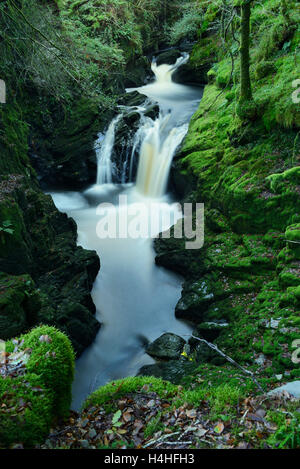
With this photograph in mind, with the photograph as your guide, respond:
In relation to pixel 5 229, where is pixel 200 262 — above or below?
below

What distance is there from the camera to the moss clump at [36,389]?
2.40 metres

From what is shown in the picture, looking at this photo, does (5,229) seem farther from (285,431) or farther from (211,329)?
(285,431)

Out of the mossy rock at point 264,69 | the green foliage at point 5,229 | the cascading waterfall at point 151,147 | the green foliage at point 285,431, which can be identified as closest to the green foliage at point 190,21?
the cascading waterfall at point 151,147

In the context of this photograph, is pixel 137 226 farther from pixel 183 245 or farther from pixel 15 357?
pixel 15 357

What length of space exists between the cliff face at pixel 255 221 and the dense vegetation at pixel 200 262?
3cm

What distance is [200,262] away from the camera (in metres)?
7.45

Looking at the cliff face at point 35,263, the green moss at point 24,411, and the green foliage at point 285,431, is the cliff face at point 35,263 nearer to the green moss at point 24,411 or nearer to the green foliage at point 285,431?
the green moss at point 24,411

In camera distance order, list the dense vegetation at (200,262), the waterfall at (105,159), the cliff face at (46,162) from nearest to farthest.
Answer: the dense vegetation at (200,262) < the cliff face at (46,162) < the waterfall at (105,159)

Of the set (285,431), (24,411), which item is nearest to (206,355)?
(285,431)

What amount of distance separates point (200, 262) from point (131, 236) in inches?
113

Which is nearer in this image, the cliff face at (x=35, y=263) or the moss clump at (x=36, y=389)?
the moss clump at (x=36, y=389)

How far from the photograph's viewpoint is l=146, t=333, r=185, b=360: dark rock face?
6078 mm

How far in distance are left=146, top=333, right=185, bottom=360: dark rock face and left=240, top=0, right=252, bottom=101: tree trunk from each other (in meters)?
5.74

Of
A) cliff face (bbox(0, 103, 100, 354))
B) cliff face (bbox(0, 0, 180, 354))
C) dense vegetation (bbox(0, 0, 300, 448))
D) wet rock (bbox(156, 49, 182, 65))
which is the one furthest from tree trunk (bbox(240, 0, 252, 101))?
wet rock (bbox(156, 49, 182, 65))
